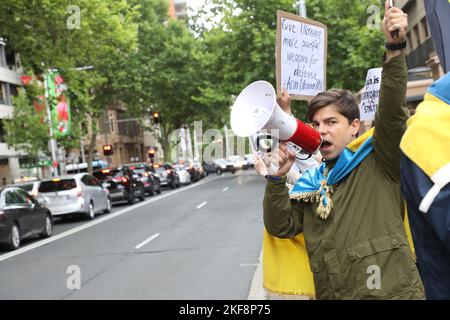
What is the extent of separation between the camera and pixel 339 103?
2879 mm

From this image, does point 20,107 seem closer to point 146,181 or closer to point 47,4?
point 146,181

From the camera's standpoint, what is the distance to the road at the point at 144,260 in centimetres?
819

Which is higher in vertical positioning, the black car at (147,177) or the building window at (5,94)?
the building window at (5,94)

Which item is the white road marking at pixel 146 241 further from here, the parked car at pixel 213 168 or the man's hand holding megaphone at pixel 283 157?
the parked car at pixel 213 168

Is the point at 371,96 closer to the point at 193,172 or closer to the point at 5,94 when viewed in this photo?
the point at 5,94

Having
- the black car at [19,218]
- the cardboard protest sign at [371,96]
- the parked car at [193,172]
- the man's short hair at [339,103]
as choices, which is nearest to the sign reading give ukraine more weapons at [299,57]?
the cardboard protest sign at [371,96]

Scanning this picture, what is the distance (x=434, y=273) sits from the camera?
5.11 feet

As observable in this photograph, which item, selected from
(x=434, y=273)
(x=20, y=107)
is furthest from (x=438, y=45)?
(x=20, y=107)

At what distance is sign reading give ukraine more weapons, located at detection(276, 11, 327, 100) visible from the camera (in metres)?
4.08

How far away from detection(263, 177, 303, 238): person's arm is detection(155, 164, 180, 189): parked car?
35874mm

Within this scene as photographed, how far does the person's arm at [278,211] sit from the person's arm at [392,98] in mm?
497

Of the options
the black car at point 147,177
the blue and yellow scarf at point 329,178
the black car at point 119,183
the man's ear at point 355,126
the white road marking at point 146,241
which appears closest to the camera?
the blue and yellow scarf at point 329,178

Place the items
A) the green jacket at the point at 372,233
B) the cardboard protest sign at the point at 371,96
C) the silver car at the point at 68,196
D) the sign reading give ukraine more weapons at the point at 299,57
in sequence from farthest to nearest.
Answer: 1. the silver car at the point at 68,196
2. the cardboard protest sign at the point at 371,96
3. the sign reading give ukraine more weapons at the point at 299,57
4. the green jacket at the point at 372,233

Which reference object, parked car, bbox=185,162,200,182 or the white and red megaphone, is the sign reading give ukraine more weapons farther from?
parked car, bbox=185,162,200,182
